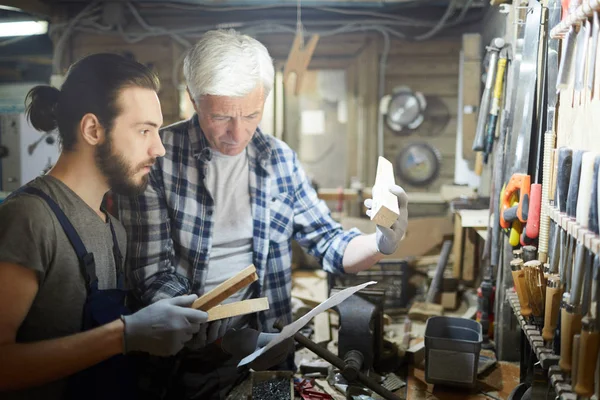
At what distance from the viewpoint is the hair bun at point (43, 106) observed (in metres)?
1.77

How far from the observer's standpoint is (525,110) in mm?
2393

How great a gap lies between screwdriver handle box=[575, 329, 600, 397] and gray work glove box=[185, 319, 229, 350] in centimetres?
114

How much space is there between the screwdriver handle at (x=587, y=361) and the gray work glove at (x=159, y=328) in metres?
1.12

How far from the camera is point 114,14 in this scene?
3.34 m

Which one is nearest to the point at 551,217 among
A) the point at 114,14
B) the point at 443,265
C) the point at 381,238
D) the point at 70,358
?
the point at 381,238

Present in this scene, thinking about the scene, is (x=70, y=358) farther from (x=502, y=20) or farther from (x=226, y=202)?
(x=502, y=20)

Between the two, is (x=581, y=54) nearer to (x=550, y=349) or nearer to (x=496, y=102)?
(x=550, y=349)

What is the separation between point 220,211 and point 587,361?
50.6 inches

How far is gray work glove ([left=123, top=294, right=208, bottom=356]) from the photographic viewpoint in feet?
5.63

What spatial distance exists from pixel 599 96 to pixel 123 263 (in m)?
1.60

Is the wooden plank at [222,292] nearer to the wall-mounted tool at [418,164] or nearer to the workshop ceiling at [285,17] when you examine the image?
the workshop ceiling at [285,17]

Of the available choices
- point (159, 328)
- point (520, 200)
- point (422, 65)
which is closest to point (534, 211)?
point (520, 200)

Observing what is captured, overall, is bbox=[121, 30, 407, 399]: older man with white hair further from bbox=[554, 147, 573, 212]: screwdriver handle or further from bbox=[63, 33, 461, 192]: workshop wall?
bbox=[63, 33, 461, 192]: workshop wall

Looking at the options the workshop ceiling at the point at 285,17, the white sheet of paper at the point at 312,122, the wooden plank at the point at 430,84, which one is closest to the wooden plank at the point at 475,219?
the workshop ceiling at the point at 285,17
